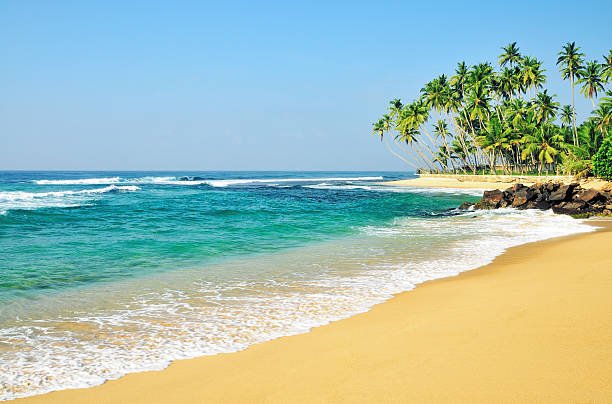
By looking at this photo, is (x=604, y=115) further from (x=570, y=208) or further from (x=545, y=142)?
(x=570, y=208)

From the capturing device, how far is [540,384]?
149 inches

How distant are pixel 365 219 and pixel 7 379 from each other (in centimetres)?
2085

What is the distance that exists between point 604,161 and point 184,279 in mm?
37320

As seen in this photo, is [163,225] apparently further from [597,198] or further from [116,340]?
[597,198]

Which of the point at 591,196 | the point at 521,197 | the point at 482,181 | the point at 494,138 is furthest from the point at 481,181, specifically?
the point at 591,196

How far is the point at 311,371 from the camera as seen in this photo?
14.7ft

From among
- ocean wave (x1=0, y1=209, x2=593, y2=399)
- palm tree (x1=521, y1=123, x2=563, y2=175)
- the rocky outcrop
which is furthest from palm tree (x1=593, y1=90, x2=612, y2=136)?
ocean wave (x1=0, y1=209, x2=593, y2=399)

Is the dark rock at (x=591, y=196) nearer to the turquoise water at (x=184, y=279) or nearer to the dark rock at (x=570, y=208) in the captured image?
the dark rock at (x=570, y=208)

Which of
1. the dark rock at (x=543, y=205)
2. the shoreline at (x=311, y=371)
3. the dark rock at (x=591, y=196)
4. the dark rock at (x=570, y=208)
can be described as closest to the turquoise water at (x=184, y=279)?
the shoreline at (x=311, y=371)

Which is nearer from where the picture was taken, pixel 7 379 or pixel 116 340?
pixel 7 379

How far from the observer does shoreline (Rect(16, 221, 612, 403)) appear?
3.95 meters

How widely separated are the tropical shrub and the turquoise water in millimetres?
18222

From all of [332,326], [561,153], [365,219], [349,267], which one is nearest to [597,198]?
[365,219]

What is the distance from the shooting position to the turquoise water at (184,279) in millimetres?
5516
